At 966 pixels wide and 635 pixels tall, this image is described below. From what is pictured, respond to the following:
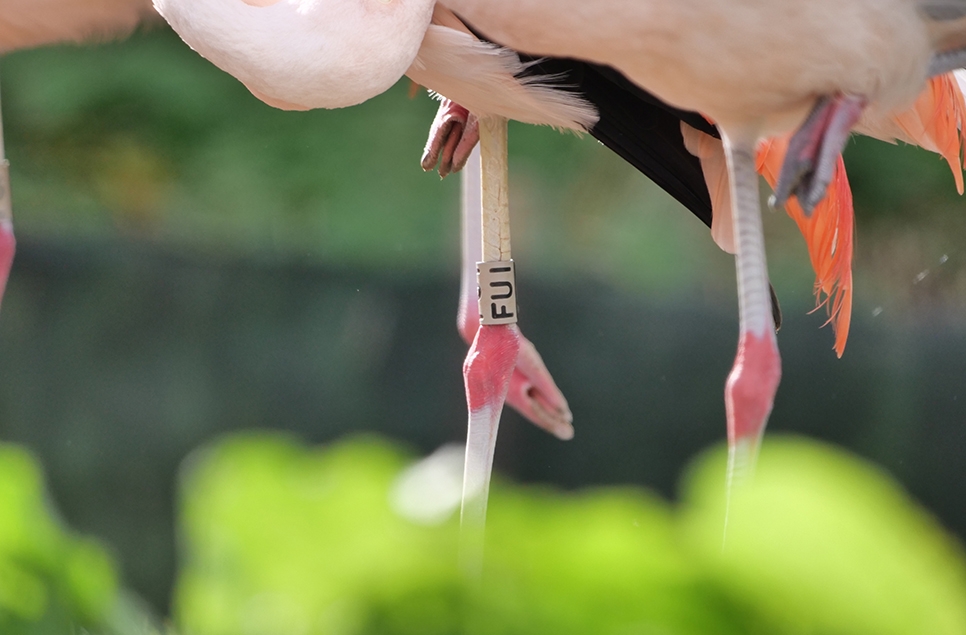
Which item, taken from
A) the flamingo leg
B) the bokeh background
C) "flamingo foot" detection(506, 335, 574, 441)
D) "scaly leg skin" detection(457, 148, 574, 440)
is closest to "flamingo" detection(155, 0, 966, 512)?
"scaly leg skin" detection(457, 148, 574, 440)

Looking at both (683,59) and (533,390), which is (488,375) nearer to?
(533,390)

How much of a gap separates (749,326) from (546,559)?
1.08 metres

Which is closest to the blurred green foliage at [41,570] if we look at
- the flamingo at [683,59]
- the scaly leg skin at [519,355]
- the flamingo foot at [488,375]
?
the flamingo at [683,59]

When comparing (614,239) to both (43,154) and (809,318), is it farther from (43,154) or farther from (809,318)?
(43,154)

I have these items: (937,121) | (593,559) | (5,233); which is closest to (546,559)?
(593,559)

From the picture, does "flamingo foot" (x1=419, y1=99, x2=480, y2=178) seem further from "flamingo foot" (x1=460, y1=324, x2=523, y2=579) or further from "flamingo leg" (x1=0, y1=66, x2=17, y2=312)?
"flamingo leg" (x1=0, y1=66, x2=17, y2=312)

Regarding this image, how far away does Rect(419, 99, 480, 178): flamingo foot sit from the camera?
1.59 m

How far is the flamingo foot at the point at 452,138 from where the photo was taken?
159cm

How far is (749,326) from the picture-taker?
4.32ft

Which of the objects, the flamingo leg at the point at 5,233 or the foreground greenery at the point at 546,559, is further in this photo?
the flamingo leg at the point at 5,233

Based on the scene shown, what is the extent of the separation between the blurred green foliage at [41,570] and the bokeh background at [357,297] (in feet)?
8.72

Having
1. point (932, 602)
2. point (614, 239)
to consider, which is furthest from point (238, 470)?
point (614, 239)

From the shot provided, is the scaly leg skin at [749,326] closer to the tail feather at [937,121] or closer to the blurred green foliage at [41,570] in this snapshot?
the tail feather at [937,121]

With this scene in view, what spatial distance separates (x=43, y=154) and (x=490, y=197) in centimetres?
249
